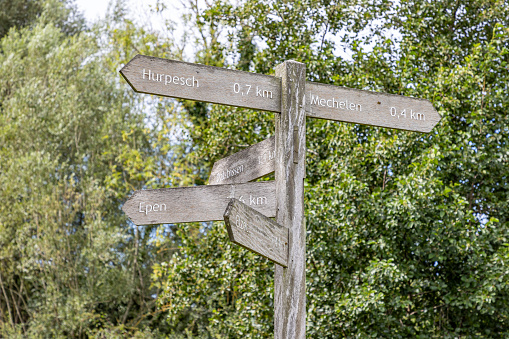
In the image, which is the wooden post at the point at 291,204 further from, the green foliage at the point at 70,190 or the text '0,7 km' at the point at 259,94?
the green foliage at the point at 70,190

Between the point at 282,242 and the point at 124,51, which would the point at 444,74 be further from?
the point at 124,51

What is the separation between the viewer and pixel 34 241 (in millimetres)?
12461

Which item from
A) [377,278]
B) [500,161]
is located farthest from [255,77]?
[500,161]

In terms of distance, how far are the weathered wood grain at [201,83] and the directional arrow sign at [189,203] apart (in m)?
0.51

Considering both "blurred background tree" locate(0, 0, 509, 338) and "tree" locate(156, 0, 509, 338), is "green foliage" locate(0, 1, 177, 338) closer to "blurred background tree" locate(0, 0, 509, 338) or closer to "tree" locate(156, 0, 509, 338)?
"blurred background tree" locate(0, 0, 509, 338)

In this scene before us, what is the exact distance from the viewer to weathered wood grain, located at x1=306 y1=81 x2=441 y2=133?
12.9 ft

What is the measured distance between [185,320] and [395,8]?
7567 millimetres

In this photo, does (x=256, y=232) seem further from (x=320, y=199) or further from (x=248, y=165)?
(x=320, y=199)

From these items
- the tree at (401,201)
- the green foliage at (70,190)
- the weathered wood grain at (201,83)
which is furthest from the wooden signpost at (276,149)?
the green foliage at (70,190)

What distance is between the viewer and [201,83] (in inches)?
145

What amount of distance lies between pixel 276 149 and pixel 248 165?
0.38m

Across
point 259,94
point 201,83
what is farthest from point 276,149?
point 201,83

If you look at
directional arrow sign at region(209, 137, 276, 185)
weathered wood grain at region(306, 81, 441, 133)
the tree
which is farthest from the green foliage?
weathered wood grain at region(306, 81, 441, 133)

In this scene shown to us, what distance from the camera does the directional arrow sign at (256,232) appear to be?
9.96ft
